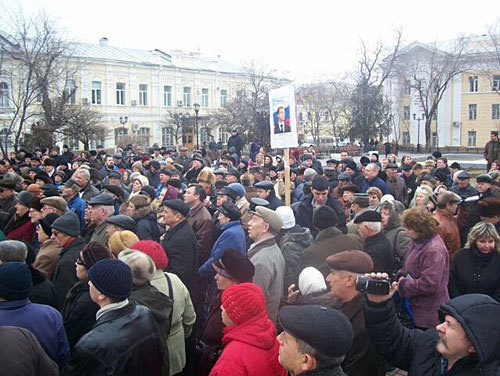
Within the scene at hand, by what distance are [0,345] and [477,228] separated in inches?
171

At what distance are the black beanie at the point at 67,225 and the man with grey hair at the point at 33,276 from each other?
0.85 m

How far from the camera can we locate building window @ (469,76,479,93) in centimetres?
5615

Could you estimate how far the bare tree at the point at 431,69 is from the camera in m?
50.7

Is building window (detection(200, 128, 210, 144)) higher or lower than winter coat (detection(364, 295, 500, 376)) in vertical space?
higher

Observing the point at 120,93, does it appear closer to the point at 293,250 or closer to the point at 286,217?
the point at 286,217

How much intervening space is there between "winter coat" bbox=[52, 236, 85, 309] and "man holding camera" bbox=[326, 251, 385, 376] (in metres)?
2.58

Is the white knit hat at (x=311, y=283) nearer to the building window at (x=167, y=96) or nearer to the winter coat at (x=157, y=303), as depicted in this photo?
the winter coat at (x=157, y=303)

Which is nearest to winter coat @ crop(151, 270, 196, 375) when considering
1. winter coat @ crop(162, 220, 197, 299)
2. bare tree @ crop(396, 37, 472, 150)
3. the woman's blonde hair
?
winter coat @ crop(162, 220, 197, 299)

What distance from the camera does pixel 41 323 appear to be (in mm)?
3623

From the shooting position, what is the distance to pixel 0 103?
130 ft

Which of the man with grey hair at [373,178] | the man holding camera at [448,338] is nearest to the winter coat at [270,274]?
the man holding camera at [448,338]

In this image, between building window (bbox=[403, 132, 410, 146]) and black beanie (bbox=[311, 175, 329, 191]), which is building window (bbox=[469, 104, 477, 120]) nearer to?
building window (bbox=[403, 132, 410, 146])

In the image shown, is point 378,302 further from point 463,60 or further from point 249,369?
point 463,60

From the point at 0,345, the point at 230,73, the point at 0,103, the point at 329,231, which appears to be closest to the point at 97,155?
the point at 329,231
